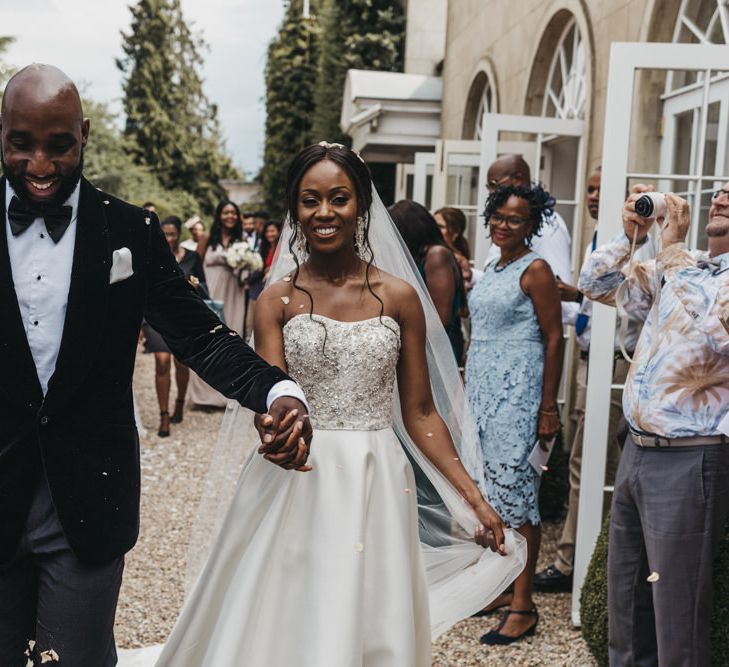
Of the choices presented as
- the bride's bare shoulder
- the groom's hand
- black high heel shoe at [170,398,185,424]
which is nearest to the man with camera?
the bride's bare shoulder

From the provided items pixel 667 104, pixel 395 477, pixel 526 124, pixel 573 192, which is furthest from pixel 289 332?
pixel 573 192

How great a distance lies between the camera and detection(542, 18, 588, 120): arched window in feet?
25.5

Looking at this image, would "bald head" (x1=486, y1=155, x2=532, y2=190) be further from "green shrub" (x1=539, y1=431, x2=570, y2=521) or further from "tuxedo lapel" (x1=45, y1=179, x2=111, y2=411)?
"tuxedo lapel" (x1=45, y1=179, x2=111, y2=411)

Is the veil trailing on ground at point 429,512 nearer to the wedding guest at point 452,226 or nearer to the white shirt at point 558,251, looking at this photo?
the white shirt at point 558,251

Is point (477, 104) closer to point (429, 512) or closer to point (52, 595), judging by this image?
point (429, 512)

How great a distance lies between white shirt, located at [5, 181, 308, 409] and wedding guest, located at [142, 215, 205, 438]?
5434 millimetres

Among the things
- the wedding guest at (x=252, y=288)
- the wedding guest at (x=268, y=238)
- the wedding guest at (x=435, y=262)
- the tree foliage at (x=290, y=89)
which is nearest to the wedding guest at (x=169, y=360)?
the wedding guest at (x=252, y=288)

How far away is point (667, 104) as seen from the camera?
232 inches

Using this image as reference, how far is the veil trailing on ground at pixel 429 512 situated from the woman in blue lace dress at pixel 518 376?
2.85 ft

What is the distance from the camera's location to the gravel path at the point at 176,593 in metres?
4.18

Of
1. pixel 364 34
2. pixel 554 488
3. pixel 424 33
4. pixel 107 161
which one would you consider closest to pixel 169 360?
pixel 554 488

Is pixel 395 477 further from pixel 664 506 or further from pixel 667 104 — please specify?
pixel 667 104

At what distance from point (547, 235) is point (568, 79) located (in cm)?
335

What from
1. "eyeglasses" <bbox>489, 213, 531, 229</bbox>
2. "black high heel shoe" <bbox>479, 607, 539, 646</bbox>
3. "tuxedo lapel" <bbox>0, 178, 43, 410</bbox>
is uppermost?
"eyeglasses" <bbox>489, 213, 531, 229</bbox>
